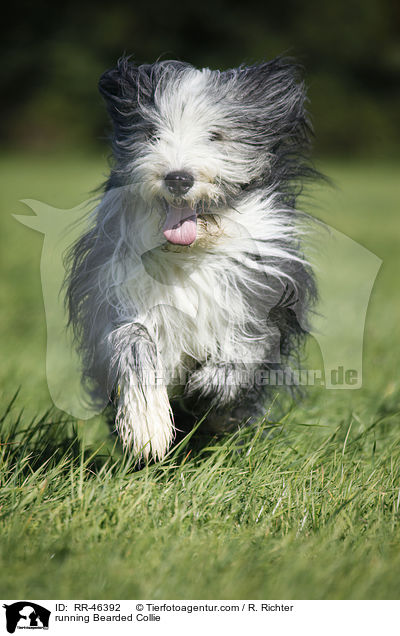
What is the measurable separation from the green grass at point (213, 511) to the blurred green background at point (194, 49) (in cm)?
1894

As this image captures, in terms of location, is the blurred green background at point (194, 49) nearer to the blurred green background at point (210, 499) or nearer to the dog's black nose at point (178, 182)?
the blurred green background at point (210, 499)

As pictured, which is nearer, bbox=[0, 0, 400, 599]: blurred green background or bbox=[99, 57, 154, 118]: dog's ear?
bbox=[0, 0, 400, 599]: blurred green background

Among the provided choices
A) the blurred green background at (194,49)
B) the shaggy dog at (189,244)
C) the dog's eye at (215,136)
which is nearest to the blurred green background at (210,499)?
the shaggy dog at (189,244)

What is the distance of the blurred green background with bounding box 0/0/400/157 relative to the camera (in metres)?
20.8

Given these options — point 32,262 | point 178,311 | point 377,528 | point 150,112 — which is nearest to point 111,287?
point 178,311

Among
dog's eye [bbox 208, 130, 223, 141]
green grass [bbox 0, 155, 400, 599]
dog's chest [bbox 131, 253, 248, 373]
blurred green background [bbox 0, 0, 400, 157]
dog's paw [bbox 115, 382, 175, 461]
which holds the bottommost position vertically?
green grass [bbox 0, 155, 400, 599]

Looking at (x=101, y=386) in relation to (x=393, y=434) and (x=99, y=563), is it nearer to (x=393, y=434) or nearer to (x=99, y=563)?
(x=99, y=563)

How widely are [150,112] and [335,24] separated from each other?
21.2 metres

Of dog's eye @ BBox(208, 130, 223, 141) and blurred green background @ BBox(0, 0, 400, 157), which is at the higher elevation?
blurred green background @ BBox(0, 0, 400, 157)

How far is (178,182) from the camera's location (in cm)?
217
